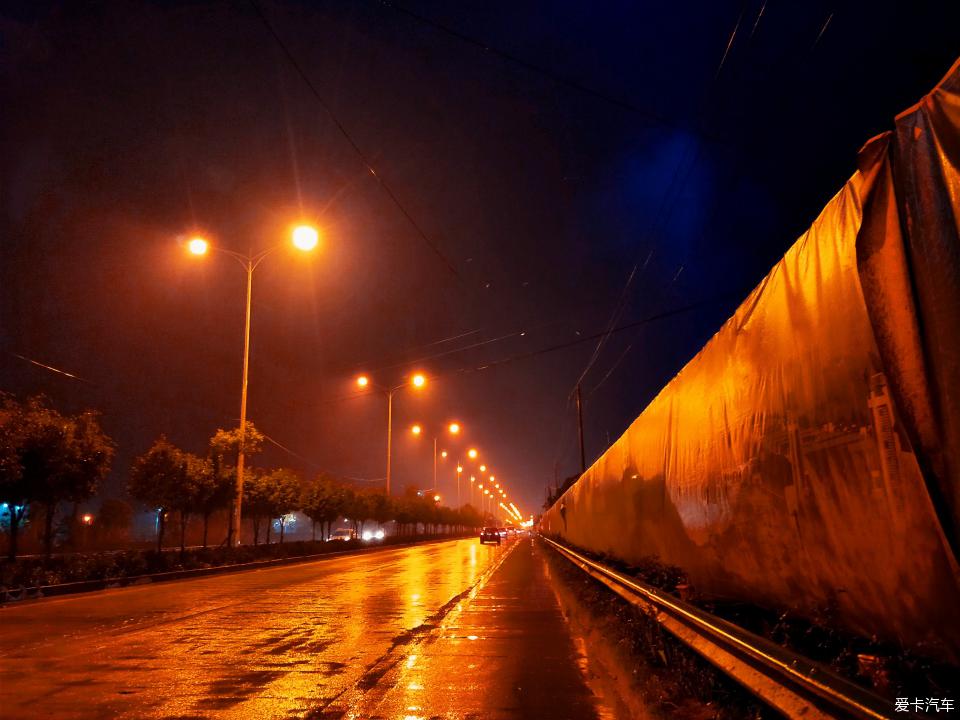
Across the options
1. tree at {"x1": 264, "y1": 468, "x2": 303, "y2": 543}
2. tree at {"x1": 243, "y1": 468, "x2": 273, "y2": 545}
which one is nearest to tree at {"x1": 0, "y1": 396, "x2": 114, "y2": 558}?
tree at {"x1": 243, "y1": 468, "x2": 273, "y2": 545}

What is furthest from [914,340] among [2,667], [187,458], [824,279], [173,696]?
[187,458]

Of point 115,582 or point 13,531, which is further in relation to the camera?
point 13,531

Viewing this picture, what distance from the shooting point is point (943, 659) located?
11.3 ft

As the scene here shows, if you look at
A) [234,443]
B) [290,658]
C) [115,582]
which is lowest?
[115,582]

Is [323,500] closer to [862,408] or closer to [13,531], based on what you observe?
[13,531]

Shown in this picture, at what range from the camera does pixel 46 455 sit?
2061 centimetres

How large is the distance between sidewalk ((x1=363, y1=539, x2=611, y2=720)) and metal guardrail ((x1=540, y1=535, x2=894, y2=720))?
1.10m

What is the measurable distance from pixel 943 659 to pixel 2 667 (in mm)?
8600

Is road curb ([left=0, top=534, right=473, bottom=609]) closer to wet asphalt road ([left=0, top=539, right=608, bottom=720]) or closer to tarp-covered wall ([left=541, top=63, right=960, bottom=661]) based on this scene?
wet asphalt road ([left=0, top=539, right=608, bottom=720])

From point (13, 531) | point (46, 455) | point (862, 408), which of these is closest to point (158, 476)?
point (46, 455)

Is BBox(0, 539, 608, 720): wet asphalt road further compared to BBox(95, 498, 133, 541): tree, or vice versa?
BBox(95, 498, 133, 541): tree

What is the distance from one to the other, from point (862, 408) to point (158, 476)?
2650 cm

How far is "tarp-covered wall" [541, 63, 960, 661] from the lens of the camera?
10.6ft

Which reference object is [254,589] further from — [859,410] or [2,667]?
[859,410]
